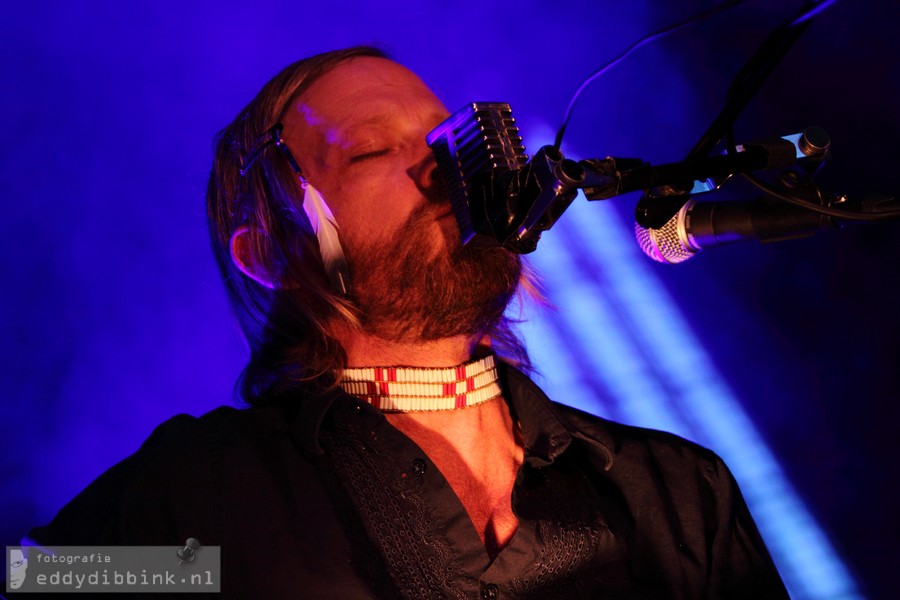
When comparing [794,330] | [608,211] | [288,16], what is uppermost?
[288,16]

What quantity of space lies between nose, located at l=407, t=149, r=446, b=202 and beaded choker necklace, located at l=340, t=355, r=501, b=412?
0.36m

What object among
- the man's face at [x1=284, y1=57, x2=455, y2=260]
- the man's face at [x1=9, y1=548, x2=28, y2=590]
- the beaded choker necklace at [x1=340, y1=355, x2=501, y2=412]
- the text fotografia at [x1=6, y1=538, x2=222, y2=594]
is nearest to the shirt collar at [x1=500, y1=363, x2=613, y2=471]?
the beaded choker necklace at [x1=340, y1=355, x2=501, y2=412]

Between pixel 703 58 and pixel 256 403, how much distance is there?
1.67 meters

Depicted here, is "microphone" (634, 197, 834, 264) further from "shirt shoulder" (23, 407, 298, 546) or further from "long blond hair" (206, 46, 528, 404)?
"shirt shoulder" (23, 407, 298, 546)

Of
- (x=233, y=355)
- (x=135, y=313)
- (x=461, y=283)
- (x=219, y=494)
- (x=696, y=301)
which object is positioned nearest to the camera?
(x=219, y=494)

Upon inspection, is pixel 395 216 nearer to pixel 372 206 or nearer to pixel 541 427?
pixel 372 206

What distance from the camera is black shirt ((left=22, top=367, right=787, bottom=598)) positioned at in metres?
1.36

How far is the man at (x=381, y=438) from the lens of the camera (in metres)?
1.38

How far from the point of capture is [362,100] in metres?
1.81

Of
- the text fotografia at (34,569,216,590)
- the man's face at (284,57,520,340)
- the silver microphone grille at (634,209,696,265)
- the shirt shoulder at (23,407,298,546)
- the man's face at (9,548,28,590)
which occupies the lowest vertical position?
the text fotografia at (34,569,216,590)

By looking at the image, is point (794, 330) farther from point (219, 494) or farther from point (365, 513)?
point (219, 494)

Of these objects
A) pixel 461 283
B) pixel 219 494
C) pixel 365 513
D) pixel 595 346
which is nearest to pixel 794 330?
pixel 595 346

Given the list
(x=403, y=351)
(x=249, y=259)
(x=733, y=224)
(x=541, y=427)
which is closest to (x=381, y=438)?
(x=403, y=351)

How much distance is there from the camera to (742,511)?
179 centimetres
